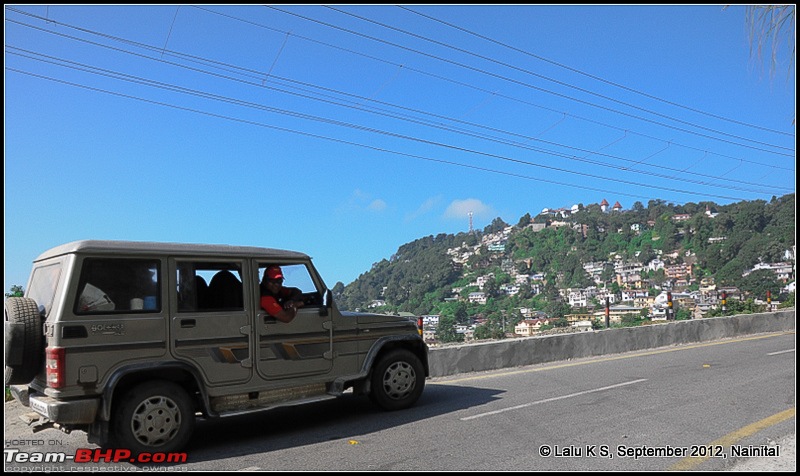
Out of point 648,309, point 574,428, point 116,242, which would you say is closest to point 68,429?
point 116,242

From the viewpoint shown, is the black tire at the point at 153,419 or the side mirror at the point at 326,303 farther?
the side mirror at the point at 326,303

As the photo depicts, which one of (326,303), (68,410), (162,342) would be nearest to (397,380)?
(326,303)

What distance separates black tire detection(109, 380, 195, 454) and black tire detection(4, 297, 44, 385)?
0.87 metres

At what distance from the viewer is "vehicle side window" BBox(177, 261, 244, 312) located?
613 cm

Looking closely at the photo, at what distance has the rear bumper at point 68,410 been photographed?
516cm

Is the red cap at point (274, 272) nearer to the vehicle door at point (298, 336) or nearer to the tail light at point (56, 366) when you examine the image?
the vehicle door at point (298, 336)

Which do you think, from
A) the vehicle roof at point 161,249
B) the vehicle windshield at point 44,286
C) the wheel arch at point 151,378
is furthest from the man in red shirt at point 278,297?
the vehicle windshield at point 44,286

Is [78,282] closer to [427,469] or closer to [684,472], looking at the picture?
[427,469]

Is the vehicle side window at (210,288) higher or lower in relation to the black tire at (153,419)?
higher

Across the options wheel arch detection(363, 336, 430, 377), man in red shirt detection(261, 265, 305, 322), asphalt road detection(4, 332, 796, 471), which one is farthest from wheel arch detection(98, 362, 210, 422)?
wheel arch detection(363, 336, 430, 377)

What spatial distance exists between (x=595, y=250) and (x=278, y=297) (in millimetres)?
58845

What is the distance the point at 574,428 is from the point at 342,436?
257cm

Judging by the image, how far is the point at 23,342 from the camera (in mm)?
5406

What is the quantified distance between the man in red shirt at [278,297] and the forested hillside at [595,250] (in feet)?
74.1
